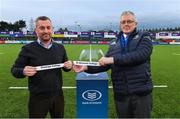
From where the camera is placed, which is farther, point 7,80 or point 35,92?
point 7,80

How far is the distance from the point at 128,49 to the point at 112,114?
3985 millimetres

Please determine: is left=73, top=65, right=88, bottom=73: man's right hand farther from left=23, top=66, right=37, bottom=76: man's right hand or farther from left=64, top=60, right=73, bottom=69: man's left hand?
left=23, top=66, right=37, bottom=76: man's right hand

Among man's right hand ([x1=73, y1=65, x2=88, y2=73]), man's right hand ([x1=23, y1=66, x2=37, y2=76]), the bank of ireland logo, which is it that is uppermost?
man's right hand ([x1=23, y1=66, x2=37, y2=76])

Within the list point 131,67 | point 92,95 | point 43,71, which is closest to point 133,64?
point 131,67

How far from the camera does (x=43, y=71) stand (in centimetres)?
536

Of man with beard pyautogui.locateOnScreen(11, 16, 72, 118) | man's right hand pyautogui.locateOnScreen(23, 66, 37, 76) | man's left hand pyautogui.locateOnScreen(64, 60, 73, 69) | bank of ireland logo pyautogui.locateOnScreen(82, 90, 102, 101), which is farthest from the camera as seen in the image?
bank of ireland logo pyautogui.locateOnScreen(82, 90, 102, 101)

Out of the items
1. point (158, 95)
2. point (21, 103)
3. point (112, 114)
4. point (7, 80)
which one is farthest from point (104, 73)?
point (7, 80)

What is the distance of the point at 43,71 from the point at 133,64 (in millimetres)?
1132

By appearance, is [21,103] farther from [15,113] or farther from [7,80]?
[7,80]

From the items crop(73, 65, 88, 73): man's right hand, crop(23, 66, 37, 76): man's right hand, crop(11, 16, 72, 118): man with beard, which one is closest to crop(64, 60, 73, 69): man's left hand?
crop(11, 16, 72, 118): man with beard

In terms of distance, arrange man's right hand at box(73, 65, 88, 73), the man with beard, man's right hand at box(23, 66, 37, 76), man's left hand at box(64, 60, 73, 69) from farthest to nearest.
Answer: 1. man's right hand at box(73, 65, 88, 73)
2. man's left hand at box(64, 60, 73, 69)
3. the man with beard
4. man's right hand at box(23, 66, 37, 76)

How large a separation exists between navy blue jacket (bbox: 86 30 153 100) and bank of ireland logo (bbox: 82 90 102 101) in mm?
507

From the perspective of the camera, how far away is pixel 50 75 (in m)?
5.40

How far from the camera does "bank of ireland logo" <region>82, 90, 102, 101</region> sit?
589 cm
